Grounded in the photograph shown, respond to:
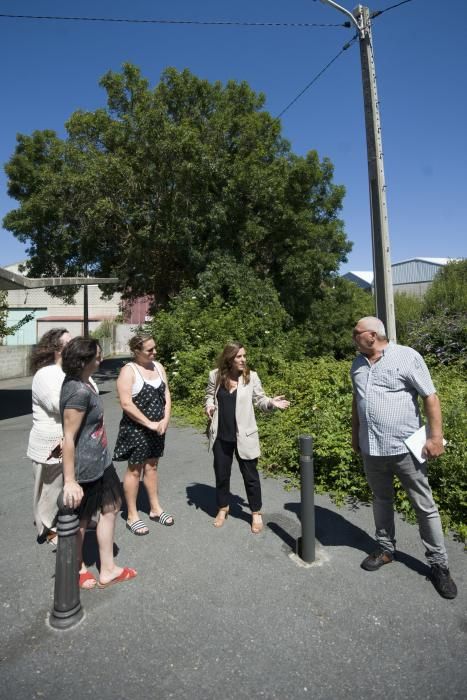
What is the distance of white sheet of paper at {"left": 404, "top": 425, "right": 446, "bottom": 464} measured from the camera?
2.78 meters

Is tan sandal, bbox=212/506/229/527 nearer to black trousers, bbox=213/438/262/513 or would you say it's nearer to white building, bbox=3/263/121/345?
black trousers, bbox=213/438/262/513

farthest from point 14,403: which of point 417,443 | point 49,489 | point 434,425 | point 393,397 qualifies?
point 434,425

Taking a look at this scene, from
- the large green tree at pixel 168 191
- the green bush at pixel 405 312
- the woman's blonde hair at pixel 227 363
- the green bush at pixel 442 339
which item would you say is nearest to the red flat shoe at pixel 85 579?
the woman's blonde hair at pixel 227 363

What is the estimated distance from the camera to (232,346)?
12.1ft

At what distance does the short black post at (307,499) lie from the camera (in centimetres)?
316

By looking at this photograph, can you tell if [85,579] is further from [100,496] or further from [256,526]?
[256,526]

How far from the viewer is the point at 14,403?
35.3 feet

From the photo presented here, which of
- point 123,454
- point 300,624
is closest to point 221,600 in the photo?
point 300,624

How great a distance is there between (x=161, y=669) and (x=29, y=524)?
2.25m

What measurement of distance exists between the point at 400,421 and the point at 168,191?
40.7ft

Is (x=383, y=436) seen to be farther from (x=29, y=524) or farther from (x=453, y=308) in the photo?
(x=453, y=308)

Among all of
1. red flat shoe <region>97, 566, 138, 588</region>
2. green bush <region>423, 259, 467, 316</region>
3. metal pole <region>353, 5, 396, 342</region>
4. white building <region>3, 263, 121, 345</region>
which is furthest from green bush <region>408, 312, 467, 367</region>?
white building <region>3, 263, 121, 345</region>

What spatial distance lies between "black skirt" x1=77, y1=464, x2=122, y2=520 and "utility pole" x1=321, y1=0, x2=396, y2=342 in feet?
14.8

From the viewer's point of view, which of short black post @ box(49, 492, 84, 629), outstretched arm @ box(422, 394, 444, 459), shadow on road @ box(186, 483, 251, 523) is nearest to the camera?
short black post @ box(49, 492, 84, 629)
